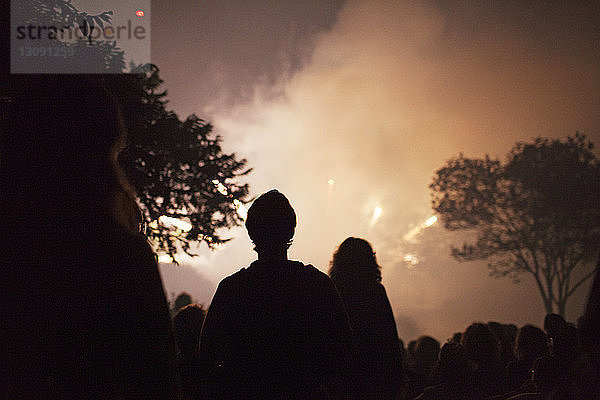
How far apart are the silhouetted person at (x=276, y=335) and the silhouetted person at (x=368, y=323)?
42.2 inches

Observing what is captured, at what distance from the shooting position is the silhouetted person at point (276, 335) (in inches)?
81.7

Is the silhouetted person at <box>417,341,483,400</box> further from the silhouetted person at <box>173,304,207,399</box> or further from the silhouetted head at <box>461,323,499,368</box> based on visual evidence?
the silhouetted person at <box>173,304,207,399</box>

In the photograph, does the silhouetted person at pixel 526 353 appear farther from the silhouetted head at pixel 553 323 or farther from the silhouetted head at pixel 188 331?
the silhouetted head at pixel 188 331

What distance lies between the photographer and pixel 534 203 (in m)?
20.2

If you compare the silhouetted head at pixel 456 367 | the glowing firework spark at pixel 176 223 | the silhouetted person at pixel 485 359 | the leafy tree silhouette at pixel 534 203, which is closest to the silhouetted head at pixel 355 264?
the silhouetted head at pixel 456 367

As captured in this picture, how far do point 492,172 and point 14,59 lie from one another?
2262 cm

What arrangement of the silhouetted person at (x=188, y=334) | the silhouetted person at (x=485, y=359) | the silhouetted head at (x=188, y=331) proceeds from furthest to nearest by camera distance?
the silhouetted person at (x=485, y=359) < the silhouetted head at (x=188, y=331) < the silhouetted person at (x=188, y=334)

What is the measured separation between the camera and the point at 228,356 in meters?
2.12

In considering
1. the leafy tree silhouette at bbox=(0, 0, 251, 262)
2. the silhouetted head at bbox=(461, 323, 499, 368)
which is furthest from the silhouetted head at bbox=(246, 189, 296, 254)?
the leafy tree silhouette at bbox=(0, 0, 251, 262)

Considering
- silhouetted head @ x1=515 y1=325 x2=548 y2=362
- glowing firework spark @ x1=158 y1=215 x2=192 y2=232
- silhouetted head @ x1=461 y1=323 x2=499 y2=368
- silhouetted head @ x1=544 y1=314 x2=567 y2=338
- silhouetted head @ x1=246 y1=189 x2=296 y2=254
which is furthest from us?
glowing firework spark @ x1=158 y1=215 x2=192 y2=232

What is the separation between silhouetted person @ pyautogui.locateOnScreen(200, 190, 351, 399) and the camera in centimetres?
208

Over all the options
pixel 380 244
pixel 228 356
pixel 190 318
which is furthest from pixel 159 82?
pixel 380 244

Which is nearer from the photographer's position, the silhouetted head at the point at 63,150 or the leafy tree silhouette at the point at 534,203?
the silhouetted head at the point at 63,150

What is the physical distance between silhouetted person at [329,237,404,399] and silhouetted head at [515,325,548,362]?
9.19 feet
